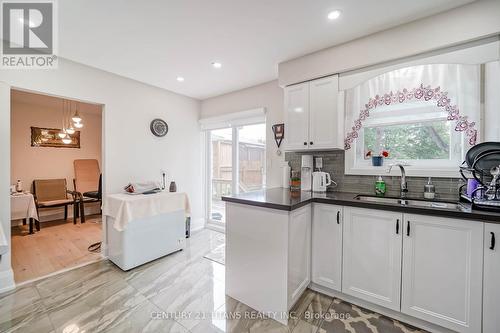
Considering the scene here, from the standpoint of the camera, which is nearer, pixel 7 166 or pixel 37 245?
pixel 7 166

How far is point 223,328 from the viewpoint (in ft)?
5.37

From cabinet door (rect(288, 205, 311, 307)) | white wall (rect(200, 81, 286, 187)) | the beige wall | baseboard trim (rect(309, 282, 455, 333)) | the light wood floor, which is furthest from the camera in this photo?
the beige wall

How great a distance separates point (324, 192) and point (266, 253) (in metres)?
1.02

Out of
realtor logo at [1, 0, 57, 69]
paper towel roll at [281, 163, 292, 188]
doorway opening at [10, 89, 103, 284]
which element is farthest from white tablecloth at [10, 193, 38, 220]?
paper towel roll at [281, 163, 292, 188]

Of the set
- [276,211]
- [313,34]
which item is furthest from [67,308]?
[313,34]

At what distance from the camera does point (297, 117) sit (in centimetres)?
250

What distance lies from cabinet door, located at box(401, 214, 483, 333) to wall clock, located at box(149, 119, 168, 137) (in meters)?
3.40

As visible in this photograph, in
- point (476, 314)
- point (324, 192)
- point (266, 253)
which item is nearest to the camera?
point (476, 314)

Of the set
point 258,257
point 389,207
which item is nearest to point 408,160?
point 389,207

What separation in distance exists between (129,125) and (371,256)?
3418 mm

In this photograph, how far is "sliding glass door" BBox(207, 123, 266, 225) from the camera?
11.8 feet

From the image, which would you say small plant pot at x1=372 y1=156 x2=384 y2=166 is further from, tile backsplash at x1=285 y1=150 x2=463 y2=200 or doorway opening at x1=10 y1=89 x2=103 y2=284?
doorway opening at x1=10 y1=89 x2=103 y2=284

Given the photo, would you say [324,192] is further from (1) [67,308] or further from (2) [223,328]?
(1) [67,308]

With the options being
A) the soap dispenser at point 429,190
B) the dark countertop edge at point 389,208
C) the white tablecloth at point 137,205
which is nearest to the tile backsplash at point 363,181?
the soap dispenser at point 429,190
